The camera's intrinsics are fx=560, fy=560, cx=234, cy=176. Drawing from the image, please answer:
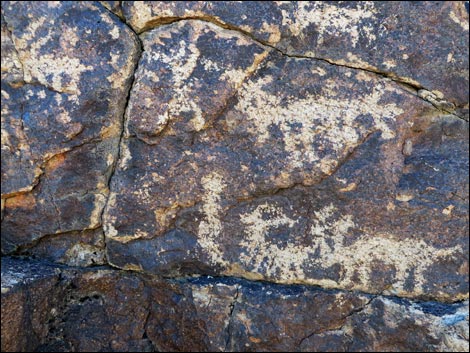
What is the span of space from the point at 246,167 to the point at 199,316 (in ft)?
1.27

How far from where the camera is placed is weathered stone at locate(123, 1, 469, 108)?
122cm

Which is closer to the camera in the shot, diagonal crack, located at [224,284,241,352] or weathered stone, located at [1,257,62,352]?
weathered stone, located at [1,257,62,352]

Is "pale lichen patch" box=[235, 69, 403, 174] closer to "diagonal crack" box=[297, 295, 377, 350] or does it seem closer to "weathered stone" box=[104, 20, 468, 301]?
"weathered stone" box=[104, 20, 468, 301]

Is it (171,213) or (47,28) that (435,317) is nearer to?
(171,213)

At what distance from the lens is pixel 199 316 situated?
4.51 feet

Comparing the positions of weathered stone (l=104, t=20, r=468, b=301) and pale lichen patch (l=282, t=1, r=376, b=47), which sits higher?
pale lichen patch (l=282, t=1, r=376, b=47)

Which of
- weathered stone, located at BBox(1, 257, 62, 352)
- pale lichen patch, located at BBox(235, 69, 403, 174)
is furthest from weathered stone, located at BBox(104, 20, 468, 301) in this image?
weathered stone, located at BBox(1, 257, 62, 352)

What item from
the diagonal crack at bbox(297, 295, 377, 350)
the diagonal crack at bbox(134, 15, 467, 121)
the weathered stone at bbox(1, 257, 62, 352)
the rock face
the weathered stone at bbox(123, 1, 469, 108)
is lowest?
the weathered stone at bbox(1, 257, 62, 352)

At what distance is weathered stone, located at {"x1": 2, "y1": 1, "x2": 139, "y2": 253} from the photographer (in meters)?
1.28

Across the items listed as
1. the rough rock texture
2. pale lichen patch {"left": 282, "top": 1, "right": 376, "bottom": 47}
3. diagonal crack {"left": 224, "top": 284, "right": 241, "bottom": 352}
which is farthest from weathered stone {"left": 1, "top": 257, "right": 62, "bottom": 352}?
pale lichen patch {"left": 282, "top": 1, "right": 376, "bottom": 47}

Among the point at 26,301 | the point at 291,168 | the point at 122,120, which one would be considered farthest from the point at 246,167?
the point at 26,301

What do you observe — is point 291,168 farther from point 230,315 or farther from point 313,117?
point 230,315

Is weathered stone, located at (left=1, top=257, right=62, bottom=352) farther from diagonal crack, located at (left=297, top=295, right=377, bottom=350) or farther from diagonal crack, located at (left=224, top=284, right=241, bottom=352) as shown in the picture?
diagonal crack, located at (left=297, top=295, right=377, bottom=350)

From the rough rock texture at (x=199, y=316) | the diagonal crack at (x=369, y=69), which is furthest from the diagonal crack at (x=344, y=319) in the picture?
the diagonal crack at (x=369, y=69)
